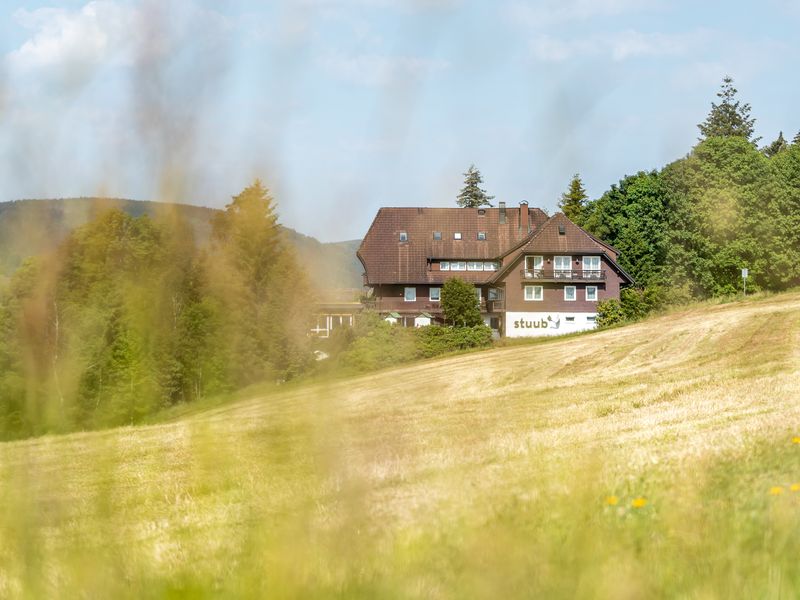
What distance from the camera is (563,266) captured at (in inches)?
2702

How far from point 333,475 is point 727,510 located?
2.14 m

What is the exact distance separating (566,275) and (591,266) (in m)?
1.95

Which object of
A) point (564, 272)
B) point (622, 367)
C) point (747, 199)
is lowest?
point (622, 367)

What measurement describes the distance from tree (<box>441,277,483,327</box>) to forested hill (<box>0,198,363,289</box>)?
2086 inches

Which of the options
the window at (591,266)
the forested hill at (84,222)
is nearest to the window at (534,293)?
the window at (591,266)

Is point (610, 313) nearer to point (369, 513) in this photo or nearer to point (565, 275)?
point (565, 275)

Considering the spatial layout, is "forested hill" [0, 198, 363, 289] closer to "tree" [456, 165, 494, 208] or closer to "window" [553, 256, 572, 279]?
"tree" [456, 165, 494, 208]

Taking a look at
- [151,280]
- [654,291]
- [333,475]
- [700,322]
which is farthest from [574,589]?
[654,291]

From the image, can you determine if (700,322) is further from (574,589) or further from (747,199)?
(574,589)

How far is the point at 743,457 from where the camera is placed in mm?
6156

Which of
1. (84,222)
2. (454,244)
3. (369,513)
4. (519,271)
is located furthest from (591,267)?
(84,222)

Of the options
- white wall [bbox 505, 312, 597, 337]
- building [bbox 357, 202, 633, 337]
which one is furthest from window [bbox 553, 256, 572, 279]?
white wall [bbox 505, 312, 597, 337]

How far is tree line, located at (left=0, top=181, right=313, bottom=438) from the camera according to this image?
343 centimetres

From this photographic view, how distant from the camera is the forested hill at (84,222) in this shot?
3.08m
